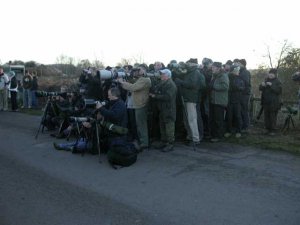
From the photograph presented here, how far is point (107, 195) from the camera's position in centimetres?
589

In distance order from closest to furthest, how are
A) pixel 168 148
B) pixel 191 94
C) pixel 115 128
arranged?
pixel 115 128 < pixel 168 148 < pixel 191 94

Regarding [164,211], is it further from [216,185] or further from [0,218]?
[0,218]

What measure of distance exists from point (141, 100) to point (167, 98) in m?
0.70

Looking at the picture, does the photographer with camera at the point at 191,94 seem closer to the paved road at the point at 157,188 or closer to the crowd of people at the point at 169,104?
the crowd of people at the point at 169,104

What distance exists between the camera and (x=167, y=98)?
27.6 feet

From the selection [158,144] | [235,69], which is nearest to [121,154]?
[158,144]

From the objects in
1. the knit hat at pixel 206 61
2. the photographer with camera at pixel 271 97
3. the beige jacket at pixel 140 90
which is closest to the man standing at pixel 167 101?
the beige jacket at pixel 140 90

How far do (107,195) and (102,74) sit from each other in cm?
417

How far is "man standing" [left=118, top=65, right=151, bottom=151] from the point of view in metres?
8.70

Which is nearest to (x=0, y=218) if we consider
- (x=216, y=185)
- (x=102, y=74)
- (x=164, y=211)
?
(x=164, y=211)

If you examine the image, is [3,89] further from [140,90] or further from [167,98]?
[167,98]

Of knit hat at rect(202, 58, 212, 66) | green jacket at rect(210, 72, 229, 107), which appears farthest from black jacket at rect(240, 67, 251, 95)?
knit hat at rect(202, 58, 212, 66)

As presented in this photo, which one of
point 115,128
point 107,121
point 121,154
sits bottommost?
point 121,154

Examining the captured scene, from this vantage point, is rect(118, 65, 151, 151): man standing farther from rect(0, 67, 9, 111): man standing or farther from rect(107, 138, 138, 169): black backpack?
rect(0, 67, 9, 111): man standing
